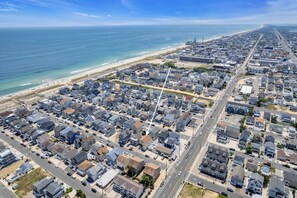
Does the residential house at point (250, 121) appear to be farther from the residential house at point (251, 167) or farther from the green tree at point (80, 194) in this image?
the green tree at point (80, 194)

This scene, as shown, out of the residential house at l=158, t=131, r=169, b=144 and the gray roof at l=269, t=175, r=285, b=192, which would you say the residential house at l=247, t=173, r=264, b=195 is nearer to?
the gray roof at l=269, t=175, r=285, b=192

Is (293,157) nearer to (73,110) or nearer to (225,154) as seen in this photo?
(225,154)

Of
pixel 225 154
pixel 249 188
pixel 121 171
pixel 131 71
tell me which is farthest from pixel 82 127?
pixel 131 71

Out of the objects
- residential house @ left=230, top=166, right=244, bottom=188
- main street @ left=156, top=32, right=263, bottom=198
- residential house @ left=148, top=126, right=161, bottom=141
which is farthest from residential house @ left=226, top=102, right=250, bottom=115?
residential house @ left=230, top=166, right=244, bottom=188

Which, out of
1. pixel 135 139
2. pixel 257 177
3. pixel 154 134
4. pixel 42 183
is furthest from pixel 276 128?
pixel 42 183

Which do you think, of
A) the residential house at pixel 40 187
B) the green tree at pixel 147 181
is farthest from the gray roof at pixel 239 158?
the residential house at pixel 40 187

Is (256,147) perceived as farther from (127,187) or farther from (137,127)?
(127,187)
